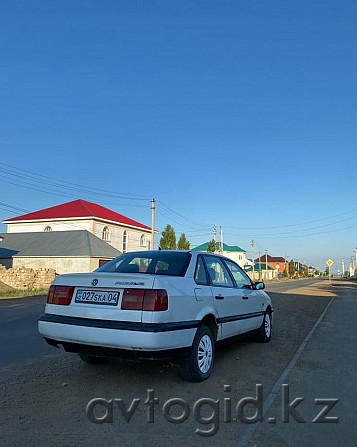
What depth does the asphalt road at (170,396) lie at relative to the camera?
11.5 feet

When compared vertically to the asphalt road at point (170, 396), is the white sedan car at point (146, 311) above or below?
above

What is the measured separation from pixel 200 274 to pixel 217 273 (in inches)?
24.8

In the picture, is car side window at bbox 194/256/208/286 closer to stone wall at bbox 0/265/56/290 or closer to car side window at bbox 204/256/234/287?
car side window at bbox 204/256/234/287

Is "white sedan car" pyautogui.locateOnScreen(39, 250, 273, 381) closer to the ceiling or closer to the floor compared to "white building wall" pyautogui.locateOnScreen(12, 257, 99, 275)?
closer to the floor

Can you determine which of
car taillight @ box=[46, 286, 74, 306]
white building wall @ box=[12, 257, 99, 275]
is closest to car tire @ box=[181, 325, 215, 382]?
car taillight @ box=[46, 286, 74, 306]

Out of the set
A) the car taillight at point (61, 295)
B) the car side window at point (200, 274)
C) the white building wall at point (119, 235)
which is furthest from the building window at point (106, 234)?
the car taillight at point (61, 295)

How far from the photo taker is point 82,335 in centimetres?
462

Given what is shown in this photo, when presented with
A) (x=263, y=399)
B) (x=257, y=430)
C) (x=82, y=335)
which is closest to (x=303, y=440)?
(x=257, y=430)

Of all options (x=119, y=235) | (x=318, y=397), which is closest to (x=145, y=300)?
(x=318, y=397)

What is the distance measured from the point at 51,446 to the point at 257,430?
70.7 inches

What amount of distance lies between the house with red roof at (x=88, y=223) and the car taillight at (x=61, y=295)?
149ft

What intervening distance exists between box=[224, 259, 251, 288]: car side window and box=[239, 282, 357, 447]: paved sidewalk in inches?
58.7

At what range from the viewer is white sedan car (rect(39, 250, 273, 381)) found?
4.40 metres

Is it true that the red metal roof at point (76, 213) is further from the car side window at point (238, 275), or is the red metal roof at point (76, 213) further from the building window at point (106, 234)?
the car side window at point (238, 275)
